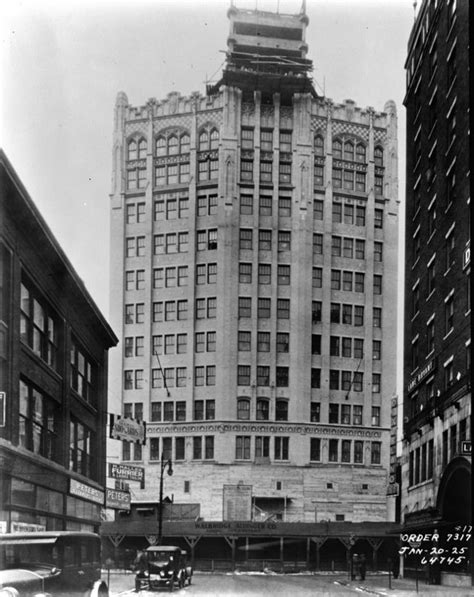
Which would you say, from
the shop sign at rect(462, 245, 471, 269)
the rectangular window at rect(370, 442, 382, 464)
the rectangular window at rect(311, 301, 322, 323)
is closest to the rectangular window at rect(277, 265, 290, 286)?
the rectangular window at rect(311, 301, 322, 323)

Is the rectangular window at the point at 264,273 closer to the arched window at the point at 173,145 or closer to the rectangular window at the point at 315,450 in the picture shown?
the arched window at the point at 173,145

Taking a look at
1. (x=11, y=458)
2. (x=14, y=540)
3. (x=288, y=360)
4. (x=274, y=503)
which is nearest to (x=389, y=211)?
(x=288, y=360)

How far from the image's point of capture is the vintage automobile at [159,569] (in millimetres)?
38959

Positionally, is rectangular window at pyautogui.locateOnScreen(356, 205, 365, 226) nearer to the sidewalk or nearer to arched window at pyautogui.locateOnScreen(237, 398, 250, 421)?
arched window at pyautogui.locateOnScreen(237, 398, 250, 421)

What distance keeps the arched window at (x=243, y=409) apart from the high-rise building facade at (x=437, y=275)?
29982 millimetres

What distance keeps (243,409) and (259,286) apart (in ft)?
36.3

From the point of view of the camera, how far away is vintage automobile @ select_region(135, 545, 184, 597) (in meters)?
39.0

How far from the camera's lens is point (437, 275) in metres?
48.2

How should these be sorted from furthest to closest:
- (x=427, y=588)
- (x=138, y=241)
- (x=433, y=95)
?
(x=138, y=241)
(x=433, y=95)
(x=427, y=588)

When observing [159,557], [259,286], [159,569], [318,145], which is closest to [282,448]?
[259,286]

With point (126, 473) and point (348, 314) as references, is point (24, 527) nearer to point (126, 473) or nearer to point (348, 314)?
point (126, 473)

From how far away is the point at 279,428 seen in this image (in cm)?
8600

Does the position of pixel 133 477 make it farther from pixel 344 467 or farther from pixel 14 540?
pixel 344 467

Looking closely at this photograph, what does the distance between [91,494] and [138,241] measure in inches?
1650
